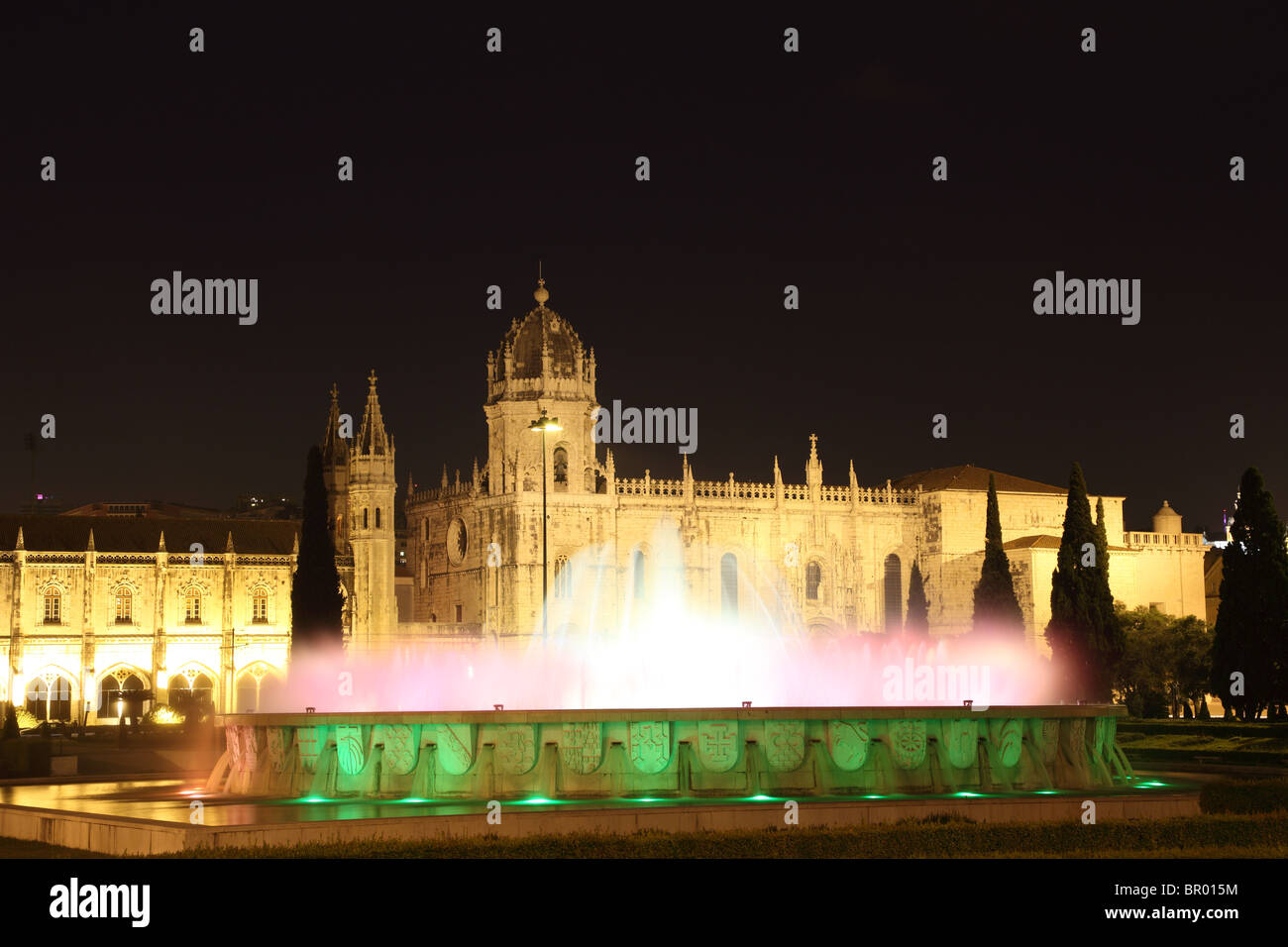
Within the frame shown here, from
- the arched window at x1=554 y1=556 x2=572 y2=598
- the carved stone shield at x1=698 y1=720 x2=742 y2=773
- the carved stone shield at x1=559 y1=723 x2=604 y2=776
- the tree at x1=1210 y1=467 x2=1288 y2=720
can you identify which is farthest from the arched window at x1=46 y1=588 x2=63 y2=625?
the carved stone shield at x1=698 y1=720 x2=742 y2=773

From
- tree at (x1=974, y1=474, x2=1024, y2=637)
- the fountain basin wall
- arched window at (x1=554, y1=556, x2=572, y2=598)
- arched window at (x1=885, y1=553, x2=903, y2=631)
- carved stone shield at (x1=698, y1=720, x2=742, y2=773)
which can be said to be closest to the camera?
the fountain basin wall

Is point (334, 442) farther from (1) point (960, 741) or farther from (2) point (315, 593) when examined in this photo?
(1) point (960, 741)

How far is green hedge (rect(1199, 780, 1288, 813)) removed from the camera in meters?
23.0

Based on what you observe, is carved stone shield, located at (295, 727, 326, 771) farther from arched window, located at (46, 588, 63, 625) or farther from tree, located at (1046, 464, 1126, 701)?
arched window, located at (46, 588, 63, 625)

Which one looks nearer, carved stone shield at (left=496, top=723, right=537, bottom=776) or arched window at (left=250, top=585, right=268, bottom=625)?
carved stone shield at (left=496, top=723, right=537, bottom=776)

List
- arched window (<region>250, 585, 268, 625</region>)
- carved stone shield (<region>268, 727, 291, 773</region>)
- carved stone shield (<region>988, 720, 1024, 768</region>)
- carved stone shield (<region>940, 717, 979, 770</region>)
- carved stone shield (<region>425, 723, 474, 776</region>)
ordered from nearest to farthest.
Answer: carved stone shield (<region>425, 723, 474, 776</region>), carved stone shield (<region>268, 727, 291, 773</region>), carved stone shield (<region>940, 717, 979, 770</region>), carved stone shield (<region>988, 720, 1024, 768</region>), arched window (<region>250, 585, 268, 625</region>)

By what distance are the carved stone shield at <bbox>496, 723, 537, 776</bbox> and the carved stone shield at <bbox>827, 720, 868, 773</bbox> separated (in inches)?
179

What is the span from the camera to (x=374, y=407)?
218 feet

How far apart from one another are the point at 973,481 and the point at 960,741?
49.0 meters

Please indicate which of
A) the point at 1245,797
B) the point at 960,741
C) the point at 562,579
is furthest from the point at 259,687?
the point at 1245,797

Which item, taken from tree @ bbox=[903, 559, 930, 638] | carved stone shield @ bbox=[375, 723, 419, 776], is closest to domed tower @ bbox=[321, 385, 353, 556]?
tree @ bbox=[903, 559, 930, 638]

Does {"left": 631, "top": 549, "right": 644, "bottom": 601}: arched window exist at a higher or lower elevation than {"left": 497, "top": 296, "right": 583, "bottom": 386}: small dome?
lower

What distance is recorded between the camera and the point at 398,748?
2619 centimetres

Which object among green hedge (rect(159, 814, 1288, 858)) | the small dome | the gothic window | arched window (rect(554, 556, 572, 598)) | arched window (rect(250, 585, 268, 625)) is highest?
the small dome
